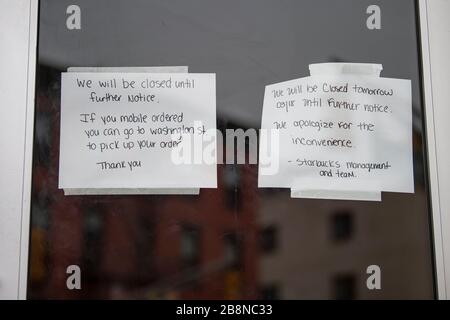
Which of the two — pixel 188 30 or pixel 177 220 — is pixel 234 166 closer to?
pixel 177 220

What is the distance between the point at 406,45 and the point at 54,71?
52.4 inches

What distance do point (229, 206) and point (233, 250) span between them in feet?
0.53

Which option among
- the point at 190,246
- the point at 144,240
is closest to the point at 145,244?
the point at 144,240

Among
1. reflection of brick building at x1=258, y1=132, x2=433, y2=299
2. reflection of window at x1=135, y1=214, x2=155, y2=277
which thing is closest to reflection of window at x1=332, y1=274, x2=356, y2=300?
reflection of brick building at x1=258, y1=132, x2=433, y2=299

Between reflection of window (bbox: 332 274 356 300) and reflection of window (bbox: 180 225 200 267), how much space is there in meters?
0.50

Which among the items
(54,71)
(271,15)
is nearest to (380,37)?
(271,15)

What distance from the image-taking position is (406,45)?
2738 millimetres

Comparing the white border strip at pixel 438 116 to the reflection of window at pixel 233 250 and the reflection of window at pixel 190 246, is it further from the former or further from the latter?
the reflection of window at pixel 190 246

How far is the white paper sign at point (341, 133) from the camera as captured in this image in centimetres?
265

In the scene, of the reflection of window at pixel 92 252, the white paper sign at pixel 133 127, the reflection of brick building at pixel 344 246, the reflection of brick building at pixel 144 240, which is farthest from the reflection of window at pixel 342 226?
the reflection of window at pixel 92 252

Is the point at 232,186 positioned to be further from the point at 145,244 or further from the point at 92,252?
the point at 92,252

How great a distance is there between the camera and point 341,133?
8.78 feet

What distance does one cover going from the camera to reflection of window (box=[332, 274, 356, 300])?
102 inches

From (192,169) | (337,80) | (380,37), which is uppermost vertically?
(380,37)
